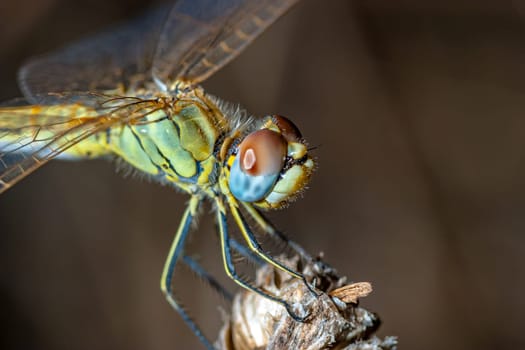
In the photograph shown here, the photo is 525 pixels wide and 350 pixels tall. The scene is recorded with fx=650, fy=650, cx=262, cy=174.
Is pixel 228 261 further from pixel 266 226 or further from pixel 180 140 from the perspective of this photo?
pixel 180 140

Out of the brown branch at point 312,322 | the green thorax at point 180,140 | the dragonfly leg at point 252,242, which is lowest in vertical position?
the brown branch at point 312,322

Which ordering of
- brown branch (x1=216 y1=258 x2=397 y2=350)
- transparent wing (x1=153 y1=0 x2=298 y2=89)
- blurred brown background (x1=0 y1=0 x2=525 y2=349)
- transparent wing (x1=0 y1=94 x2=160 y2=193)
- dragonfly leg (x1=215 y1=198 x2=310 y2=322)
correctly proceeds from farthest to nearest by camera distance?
blurred brown background (x1=0 y1=0 x2=525 y2=349), transparent wing (x1=153 y1=0 x2=298 y2=89), transparent wing (x1=0 y1=94 x2=160 y2=193), dragonfly leg (x1=215 y1=198 x2=310 y2=322), brown branch (x1=216 y1=258 x2=397 y2=350)

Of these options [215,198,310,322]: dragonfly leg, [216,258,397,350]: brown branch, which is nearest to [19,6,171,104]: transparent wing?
[215,198,310,322]: dragonfly leg

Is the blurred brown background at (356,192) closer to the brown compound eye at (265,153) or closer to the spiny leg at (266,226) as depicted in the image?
the spiny leg at (266,226)

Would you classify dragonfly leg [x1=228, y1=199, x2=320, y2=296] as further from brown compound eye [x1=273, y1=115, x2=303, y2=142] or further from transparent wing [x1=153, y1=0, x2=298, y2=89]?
transparent wing [x1=153, y1=0, x2=298, y2=89]

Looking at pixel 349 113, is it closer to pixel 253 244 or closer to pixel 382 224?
pixel 382 224

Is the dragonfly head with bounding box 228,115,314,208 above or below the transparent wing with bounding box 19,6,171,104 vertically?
below

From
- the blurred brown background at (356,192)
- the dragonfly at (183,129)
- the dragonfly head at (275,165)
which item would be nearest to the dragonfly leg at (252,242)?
the dragonfly at (183,129)
